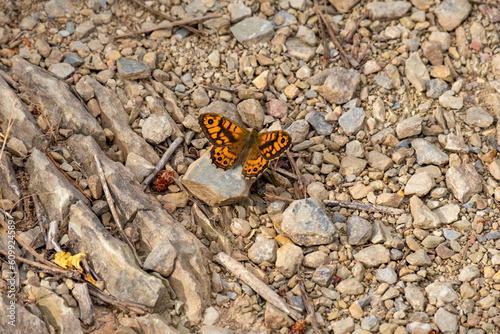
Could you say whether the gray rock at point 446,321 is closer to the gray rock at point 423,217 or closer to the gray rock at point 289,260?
the gray rock at point 423,217

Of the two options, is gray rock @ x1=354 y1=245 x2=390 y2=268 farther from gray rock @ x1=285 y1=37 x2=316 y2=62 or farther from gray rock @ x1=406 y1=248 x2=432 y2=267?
gray rock @ x1=285 y1=37 x2=316 y2=62

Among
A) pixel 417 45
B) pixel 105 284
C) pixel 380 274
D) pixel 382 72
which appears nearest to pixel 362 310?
pixel 380 274

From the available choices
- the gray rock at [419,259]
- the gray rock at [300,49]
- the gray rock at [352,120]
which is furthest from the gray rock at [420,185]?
the gray rock at [300,49]

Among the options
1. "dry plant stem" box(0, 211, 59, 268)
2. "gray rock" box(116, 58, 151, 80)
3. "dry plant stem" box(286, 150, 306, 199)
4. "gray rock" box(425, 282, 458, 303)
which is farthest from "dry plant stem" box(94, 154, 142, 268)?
"gray rock" box(425, 282, 458, 303)

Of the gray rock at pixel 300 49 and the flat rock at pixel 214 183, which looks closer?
the flat rock at pixel 214 183

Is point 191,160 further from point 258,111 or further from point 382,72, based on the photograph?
point 382,72

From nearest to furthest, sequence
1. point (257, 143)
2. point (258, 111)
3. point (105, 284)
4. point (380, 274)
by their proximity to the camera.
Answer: point (105, 284) < point (380, 274) < point (257, 143) < point (258, 111)
